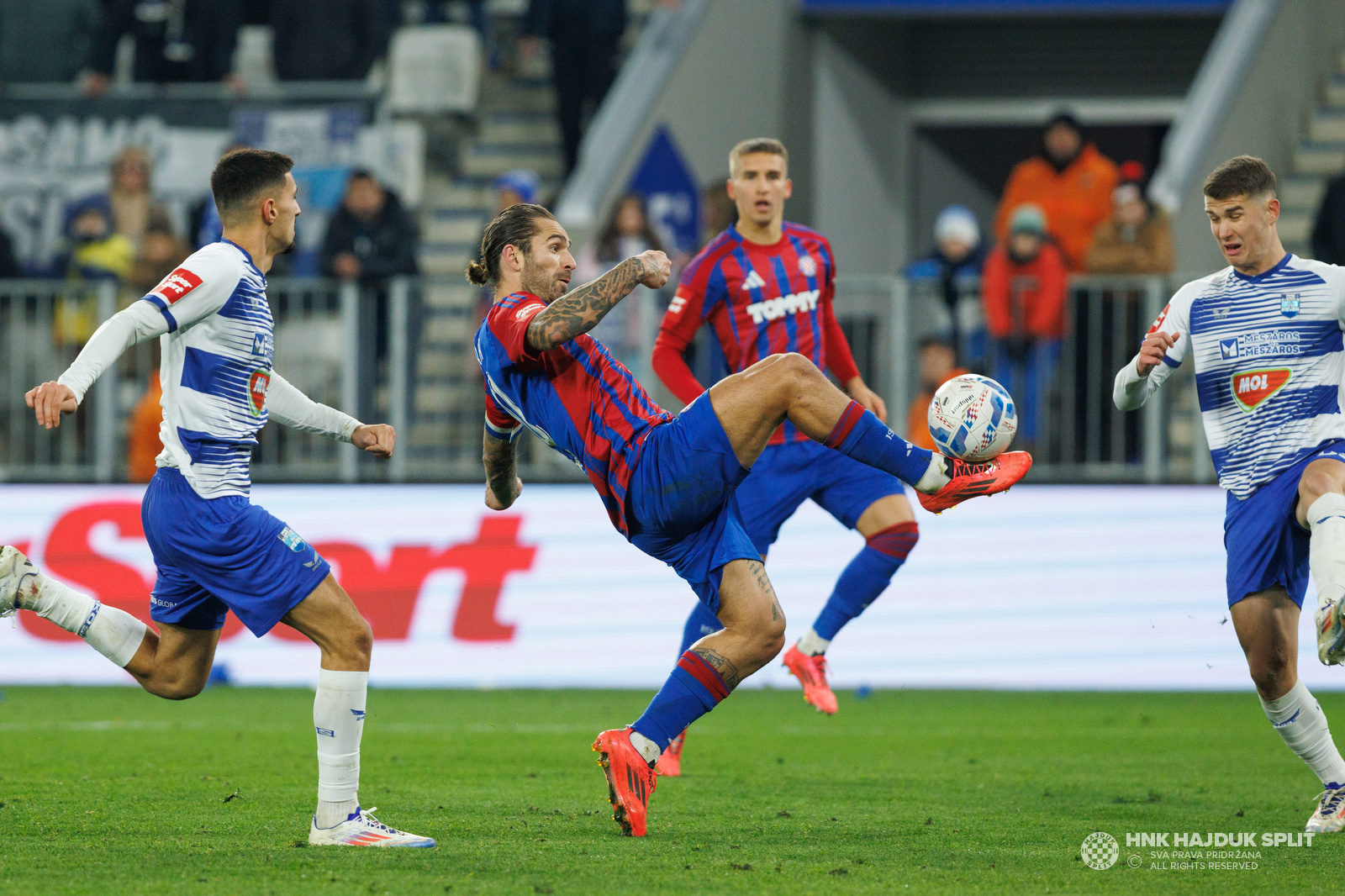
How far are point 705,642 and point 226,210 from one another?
2194 millimetres

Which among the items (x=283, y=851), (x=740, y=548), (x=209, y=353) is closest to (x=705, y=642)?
(x=740, y=548)

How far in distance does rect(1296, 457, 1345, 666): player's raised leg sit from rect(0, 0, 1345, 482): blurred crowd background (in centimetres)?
607

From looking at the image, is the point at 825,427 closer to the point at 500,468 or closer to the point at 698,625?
the point at 500,468

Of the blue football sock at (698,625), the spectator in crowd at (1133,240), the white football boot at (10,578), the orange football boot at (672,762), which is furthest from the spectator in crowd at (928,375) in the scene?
the white football boot at (10,578)

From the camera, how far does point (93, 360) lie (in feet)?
16.7

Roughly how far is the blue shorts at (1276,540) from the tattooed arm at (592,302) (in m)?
2.29

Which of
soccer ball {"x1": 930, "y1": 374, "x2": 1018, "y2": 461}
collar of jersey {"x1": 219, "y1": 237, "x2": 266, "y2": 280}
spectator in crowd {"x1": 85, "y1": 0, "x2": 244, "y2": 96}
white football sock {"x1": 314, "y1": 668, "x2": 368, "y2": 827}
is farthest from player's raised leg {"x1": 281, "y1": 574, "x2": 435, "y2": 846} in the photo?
A: spectator in crowd {"x1": 85, "y1": 0, "x2": 244, "y2": 96}

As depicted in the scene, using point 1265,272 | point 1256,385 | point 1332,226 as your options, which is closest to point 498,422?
point 1256,385

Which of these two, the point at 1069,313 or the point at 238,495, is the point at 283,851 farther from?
the point at 1069,313

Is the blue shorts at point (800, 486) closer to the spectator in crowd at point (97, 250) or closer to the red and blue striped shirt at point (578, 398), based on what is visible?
the red and blue striped shirt at point (578, 398)

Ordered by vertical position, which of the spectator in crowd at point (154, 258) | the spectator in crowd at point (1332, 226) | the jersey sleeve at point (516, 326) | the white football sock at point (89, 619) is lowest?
the white football sock at point (89, 619)

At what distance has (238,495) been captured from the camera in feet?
18.2

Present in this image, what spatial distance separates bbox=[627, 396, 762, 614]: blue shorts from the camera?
556 cm

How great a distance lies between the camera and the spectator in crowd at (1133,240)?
12.3m
